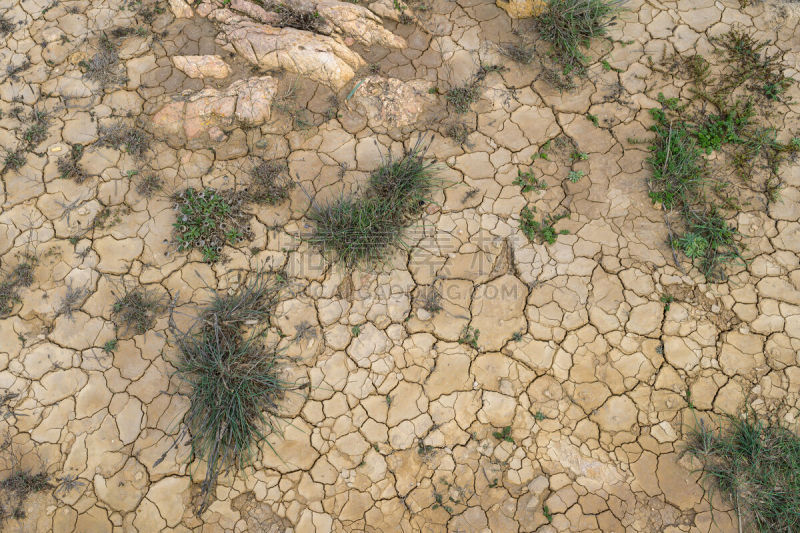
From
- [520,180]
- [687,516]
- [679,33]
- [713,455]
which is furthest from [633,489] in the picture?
[679,33]

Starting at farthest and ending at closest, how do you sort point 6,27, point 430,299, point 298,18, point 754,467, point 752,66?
point 6,27
point 298,18
point 752,66
point 430,299
point 754,467

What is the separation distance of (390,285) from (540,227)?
3.80ft

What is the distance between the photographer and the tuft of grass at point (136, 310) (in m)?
3.21

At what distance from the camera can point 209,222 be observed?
11.1ft

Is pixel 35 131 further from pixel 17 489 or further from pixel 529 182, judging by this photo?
pixel 529 182

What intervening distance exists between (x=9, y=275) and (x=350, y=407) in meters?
2.56

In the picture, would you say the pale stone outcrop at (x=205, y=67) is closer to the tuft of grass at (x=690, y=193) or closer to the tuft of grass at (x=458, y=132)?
the tuft of grass at (x=458, y=132)

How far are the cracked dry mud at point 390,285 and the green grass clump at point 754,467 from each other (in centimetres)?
10

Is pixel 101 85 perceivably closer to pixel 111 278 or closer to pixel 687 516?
pixel 111 278

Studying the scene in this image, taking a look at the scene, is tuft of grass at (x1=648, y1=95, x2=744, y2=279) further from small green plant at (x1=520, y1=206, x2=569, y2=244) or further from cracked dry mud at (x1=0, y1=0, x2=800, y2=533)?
small green plant at (x1=520, y1=206, x2=569, y2=244)

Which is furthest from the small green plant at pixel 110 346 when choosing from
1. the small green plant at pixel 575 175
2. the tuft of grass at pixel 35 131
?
the small green plant at pixel 575 175

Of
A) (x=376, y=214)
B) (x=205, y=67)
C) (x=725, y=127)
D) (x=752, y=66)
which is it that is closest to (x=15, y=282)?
(x=205, y=67)

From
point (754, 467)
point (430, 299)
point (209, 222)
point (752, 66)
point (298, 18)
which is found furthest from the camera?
point (298, 18)

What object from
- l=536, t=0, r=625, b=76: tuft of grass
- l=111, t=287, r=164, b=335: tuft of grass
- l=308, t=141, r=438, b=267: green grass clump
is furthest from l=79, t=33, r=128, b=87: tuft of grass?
l=536, t=0, r=625, b=76: tuft of grass
